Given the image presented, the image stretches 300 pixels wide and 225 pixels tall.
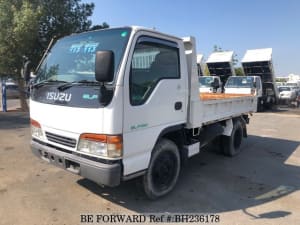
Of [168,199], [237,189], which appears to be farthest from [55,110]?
[237,189]

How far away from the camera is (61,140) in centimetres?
365

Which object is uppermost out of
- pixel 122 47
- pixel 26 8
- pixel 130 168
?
pixel 26 8

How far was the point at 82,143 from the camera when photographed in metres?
3.41

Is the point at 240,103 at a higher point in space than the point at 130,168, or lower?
higher

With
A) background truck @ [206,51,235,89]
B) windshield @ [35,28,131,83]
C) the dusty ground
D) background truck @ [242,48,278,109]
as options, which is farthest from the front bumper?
background truck @ [206,51,235,89]

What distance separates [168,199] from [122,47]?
89.7 inches

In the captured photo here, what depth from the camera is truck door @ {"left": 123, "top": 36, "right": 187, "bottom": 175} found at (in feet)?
11.1

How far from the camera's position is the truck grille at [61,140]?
3.52 metres

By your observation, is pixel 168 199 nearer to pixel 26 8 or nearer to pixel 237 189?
pixel 237 189

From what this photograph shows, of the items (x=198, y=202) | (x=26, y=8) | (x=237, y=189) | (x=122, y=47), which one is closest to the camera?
(x=122, y=47)

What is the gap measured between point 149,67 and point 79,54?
3.18 feet

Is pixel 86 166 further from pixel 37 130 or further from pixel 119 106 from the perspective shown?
pixel 37 130

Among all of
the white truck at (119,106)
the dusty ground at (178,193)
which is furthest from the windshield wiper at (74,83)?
the dusty ground at (178,193)

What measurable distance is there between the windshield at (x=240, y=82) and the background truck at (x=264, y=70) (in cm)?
149
